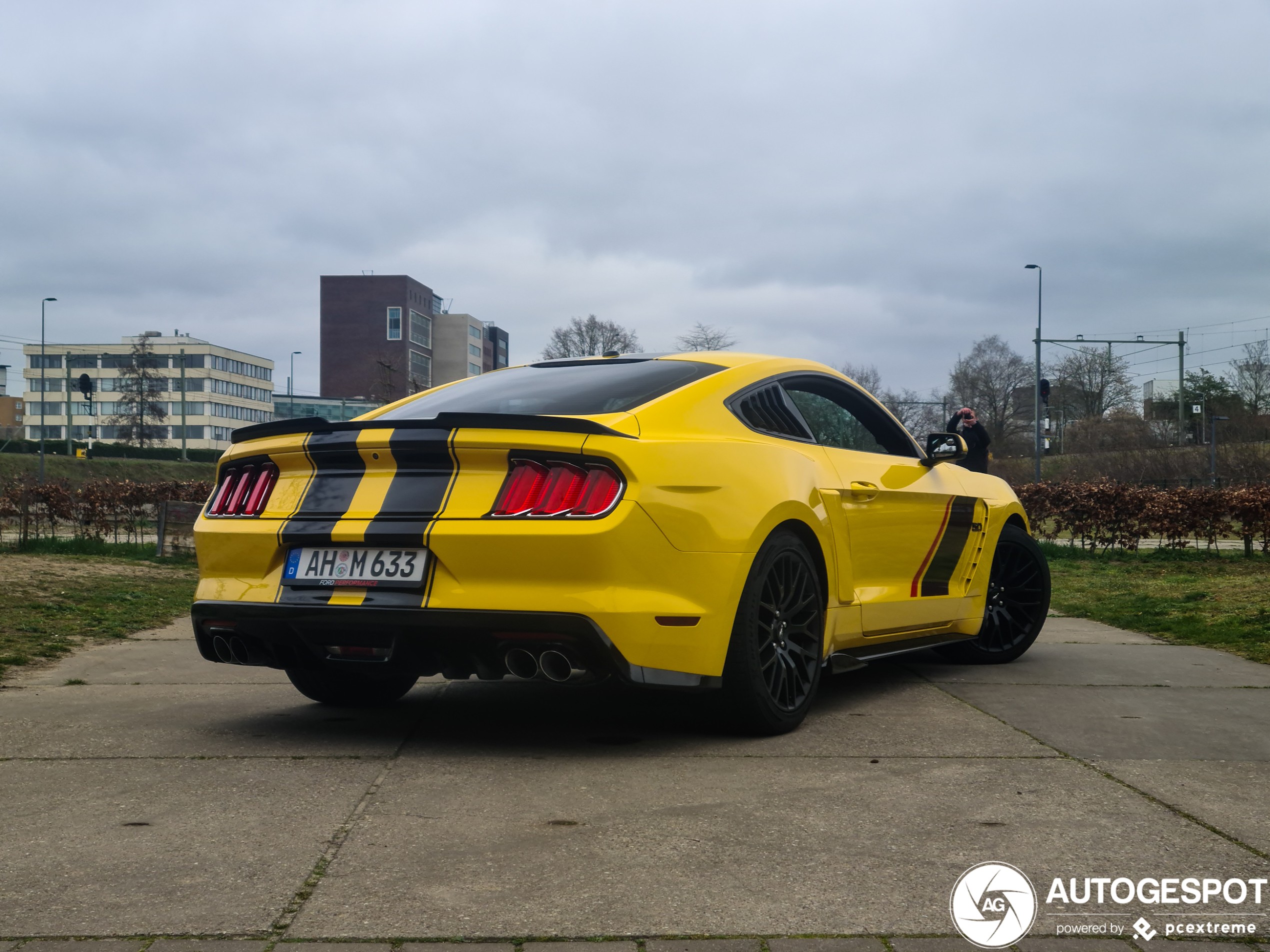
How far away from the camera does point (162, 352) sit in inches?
4862

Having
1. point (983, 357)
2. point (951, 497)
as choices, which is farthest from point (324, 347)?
point (951, 497)

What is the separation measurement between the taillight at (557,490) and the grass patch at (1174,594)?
4.71 m

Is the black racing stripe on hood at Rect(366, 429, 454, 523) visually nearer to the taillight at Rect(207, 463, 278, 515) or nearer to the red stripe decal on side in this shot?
the taillight at Rect(207, 463, 278, 515)

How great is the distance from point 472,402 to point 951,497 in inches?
99.4

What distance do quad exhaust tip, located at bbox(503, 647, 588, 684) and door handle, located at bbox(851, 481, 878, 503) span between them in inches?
65.0

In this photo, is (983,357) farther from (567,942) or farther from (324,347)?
(567,942)

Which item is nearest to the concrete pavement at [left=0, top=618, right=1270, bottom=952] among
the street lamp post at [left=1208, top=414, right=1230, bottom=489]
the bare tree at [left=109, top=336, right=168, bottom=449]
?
the street lamp post at [left=1208, top=414, right=1230, bottom=489]

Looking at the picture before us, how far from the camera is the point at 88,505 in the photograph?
1748 cm

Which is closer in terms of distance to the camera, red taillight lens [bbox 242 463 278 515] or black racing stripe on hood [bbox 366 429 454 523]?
black racing stripe on hood [bbox 366 429 454 523]

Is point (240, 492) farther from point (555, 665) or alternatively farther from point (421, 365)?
point (421, 365)

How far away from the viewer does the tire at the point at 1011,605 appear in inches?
273

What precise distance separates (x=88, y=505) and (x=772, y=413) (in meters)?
14.9

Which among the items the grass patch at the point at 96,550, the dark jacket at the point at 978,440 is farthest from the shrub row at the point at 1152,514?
the grass patch at the point at 96,550

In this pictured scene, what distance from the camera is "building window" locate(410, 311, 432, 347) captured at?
13400 cm
